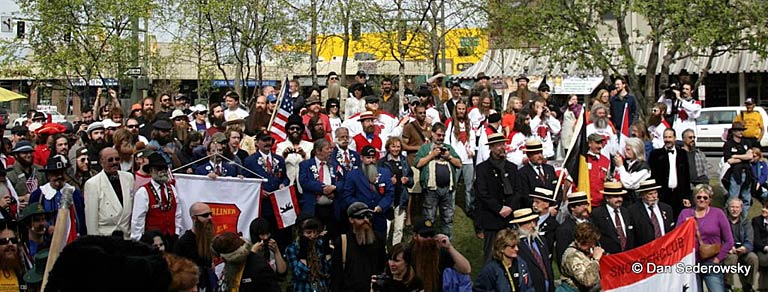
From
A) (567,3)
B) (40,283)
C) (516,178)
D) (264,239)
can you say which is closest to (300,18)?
(567,3)

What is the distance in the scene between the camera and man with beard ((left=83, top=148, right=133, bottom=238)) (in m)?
8.82

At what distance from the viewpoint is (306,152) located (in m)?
12.3

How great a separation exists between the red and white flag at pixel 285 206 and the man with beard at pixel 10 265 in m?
3.78

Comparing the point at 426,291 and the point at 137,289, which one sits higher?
the point at 137,289

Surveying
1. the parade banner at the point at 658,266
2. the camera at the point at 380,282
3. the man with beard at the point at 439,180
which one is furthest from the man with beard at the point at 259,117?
the camera at the point at 380,282

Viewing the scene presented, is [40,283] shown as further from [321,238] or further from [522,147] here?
[522,147]

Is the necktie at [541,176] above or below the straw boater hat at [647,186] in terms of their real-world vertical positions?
above

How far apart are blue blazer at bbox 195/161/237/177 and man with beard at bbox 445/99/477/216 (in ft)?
12.1

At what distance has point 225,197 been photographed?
10.2 m

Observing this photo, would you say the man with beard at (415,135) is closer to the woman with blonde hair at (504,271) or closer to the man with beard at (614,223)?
the man with beard at (614,223)

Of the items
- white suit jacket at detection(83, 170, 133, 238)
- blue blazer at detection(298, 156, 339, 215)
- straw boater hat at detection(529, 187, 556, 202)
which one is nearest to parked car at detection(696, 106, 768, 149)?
straw boater hat at detection(529, 187, 556, 202)

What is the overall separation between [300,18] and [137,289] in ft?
83.3

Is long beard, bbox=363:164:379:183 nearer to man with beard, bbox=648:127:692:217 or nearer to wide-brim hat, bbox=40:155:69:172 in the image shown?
wide-brim hat, bbox=40:155:69:172

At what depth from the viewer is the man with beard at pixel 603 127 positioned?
45.4 ft
